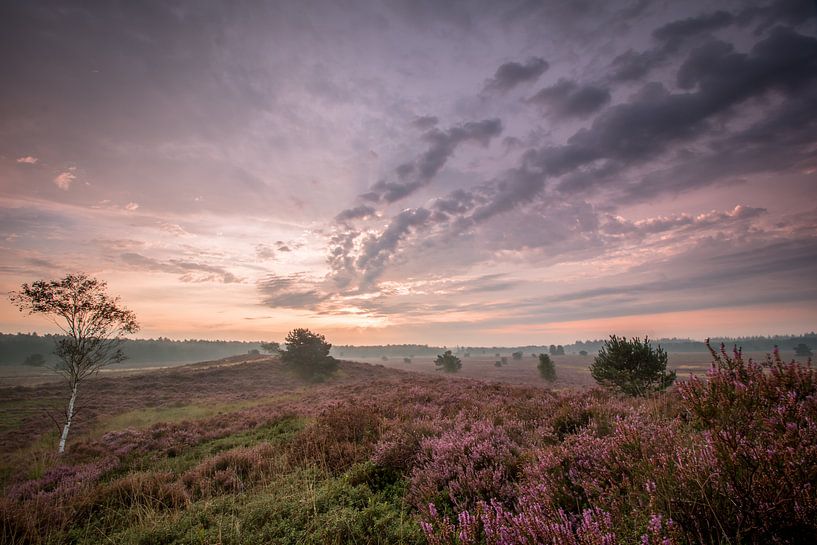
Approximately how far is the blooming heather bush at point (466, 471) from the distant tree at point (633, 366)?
14885mm

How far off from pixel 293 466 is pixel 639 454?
6.80m

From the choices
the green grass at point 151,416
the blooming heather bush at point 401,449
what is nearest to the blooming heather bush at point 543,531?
the blooming heather bush at point 401,449

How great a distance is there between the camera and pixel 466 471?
4.37 metres

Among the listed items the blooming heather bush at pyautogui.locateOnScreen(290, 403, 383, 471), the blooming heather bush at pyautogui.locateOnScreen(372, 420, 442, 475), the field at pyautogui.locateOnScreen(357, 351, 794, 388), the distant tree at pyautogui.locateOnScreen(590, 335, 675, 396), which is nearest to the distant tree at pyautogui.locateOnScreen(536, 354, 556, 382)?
the field at pyautogui.locateOnScreen(357, 351, 794, 388)

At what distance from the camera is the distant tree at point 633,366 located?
669 inches

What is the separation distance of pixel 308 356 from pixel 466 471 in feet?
143

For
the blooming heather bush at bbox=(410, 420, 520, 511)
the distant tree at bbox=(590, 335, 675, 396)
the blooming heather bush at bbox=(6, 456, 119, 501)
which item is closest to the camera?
the blooming heather bush at bbox=(410, 420, 520, 511)

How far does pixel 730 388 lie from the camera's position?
11.1ft

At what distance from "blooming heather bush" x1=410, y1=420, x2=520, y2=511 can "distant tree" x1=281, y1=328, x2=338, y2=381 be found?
40989 millimetres

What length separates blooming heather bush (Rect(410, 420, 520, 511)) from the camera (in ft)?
12.9

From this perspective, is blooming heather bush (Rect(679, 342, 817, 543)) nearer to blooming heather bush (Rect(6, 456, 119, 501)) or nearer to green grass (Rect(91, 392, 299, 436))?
blooming heather bush (Rect(6, 456, 119, 501))

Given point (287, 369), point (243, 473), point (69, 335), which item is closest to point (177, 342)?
point (287, 369)

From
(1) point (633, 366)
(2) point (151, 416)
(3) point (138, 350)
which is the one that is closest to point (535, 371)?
(1) point (633, 366)

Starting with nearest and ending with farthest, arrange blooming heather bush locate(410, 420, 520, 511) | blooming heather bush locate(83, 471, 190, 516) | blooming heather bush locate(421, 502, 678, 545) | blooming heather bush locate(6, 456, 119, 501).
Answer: blooming heather bush locate(421, 502, 678, 545) < blooming heather bush locate(410, 420, 520, 511) < blooming heather bush locate(83, 471, 190, 516) < blooming heather bush locate(6, 456, 119, 501)
